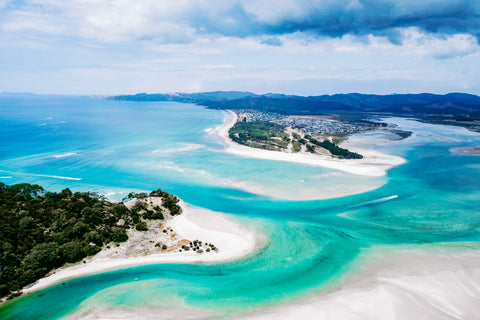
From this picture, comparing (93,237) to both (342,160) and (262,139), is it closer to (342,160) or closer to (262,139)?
(342,160)

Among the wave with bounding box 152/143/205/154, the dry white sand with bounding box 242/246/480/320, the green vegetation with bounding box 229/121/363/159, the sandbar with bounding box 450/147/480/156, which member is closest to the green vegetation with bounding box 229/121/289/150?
Result: the green vegetation with bounding box 229/121/363/159

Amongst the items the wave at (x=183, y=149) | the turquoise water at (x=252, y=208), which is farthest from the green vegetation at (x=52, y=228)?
the wave at (x=183, y=149)

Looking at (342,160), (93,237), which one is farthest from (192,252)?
(342,160)

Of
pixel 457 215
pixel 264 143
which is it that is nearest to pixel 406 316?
pixel 457 215

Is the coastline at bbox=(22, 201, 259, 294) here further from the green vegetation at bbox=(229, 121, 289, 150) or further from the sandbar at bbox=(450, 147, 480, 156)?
the sandbar at bbox=(450, 147, 480, 156)

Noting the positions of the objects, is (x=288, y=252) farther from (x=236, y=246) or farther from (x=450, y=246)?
(x=450, y=246)

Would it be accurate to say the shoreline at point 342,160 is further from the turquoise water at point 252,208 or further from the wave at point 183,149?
the wave at point 183,149

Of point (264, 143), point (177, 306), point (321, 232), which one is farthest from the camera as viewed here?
point (264, 143)
